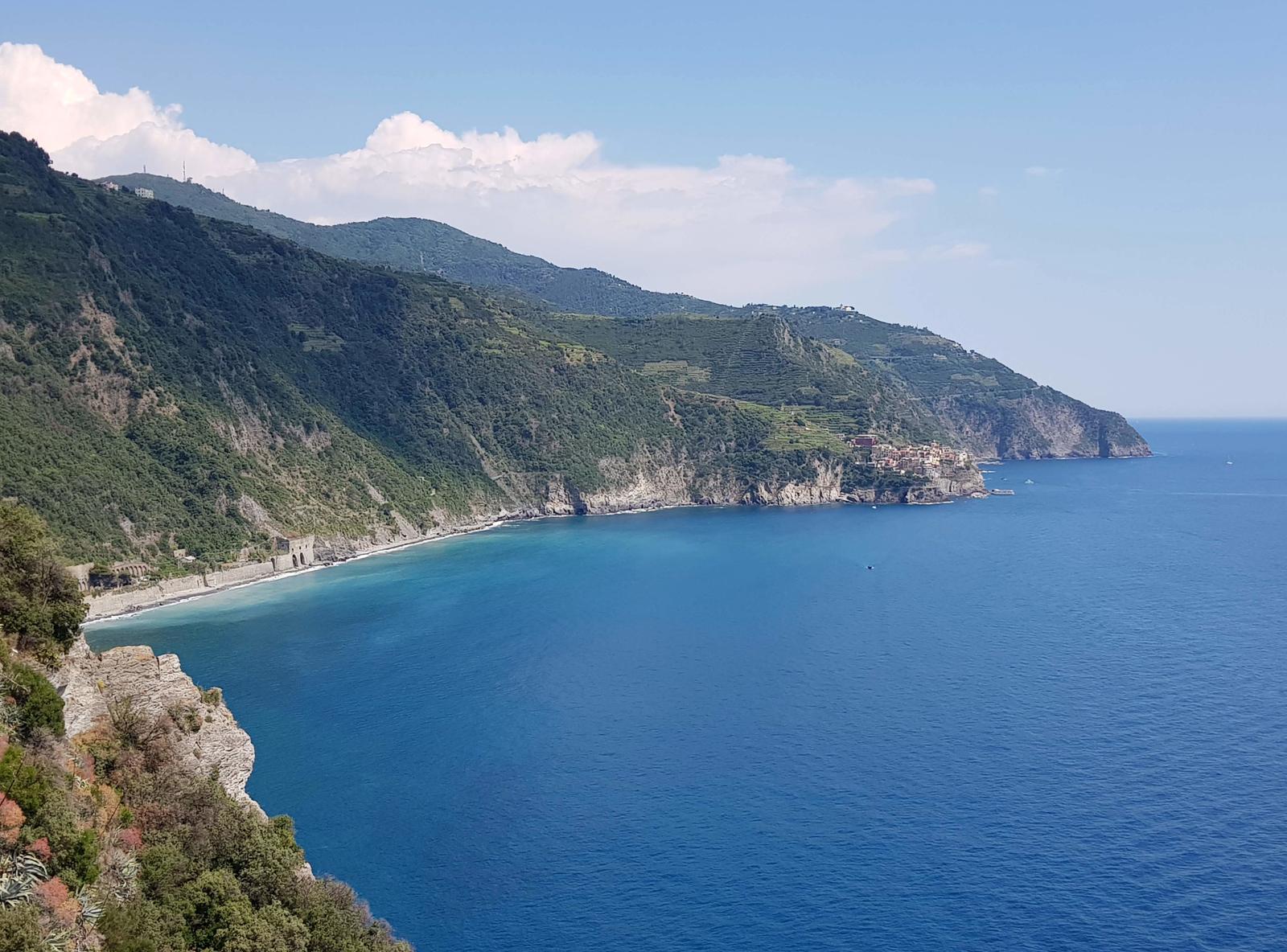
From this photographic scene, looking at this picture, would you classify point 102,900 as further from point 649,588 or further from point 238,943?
point 649,588

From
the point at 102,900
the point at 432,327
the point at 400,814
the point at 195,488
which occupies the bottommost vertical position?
the point at 400,814

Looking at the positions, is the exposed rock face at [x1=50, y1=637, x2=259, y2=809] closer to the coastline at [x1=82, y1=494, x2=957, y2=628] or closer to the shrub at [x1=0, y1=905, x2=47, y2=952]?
the shrub at [x1=0, y1=905, x2=47, y2=952]

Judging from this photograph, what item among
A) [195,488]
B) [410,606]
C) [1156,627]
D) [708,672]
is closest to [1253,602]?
[1156,627]

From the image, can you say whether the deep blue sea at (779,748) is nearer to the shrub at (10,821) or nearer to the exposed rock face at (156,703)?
the exposed rock face at (156,703)

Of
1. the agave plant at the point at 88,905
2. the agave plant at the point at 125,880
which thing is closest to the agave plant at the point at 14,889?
the agave plant at the point at 88,905

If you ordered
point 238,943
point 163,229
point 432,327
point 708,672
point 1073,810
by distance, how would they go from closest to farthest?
1. point 238,943
2. point 1073,810
3. point 708,672
4. point 163,229
5. point 432,327

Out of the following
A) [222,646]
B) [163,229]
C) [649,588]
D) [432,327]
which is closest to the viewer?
[222,646]

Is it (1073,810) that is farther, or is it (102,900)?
(1073,810)

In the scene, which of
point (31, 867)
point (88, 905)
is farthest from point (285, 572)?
point (31, 867)

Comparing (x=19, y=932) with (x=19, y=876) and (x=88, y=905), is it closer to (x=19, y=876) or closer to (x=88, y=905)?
(x=19, y=876)
